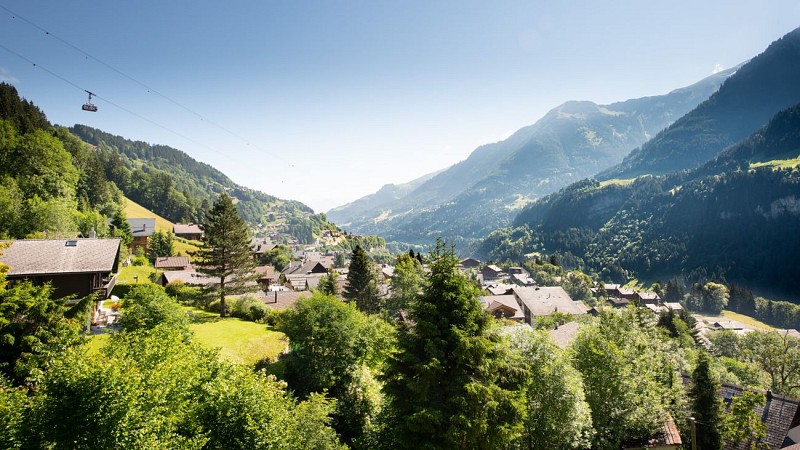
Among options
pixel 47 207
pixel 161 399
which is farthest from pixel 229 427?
pixel 47 207

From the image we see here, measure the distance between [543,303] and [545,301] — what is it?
114cm

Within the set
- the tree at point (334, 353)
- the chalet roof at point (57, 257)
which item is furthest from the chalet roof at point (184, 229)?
the tree at point (334, 353)

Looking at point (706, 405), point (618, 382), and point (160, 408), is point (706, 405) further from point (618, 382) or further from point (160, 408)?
point (160, 408)

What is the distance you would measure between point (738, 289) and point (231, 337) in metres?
193

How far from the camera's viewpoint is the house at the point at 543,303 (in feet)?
275

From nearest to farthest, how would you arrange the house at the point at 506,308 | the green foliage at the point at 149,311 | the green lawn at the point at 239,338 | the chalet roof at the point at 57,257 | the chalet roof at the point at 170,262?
the green foliage at the point at 149,311 → the green lawn at the point at 239,338 → the chalet roof at the point at 57,257 → the chalet roof at the point at 170,262 → the house at the point at 506,308

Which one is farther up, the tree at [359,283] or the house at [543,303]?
the tree at [359,283]

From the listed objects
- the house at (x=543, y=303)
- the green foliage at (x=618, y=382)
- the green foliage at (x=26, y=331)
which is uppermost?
the green foliage at (x=26, y=331)

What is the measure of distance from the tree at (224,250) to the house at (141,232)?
57.8 metres

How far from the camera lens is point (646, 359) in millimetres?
27812

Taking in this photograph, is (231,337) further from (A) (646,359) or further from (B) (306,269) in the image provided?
(B) (306,269)

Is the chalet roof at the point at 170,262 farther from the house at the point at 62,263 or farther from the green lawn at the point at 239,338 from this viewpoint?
the house at the point at 62,263

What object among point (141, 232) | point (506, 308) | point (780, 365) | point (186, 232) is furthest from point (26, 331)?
point (186, 232)

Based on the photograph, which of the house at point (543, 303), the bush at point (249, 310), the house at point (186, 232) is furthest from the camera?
the house at point (186, 232)
